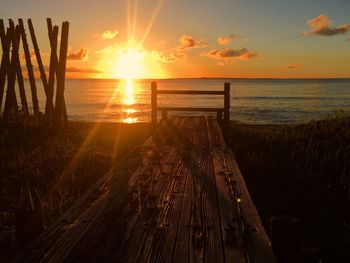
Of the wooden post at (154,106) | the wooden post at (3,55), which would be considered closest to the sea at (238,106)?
the wooden post at (154,106)

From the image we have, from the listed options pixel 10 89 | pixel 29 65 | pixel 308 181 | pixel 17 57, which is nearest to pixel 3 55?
pixel 17 57

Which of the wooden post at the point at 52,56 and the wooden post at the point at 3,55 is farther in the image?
the wooden post at the point at 3,55

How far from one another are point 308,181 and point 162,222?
16.8 ft

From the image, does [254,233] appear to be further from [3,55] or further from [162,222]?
[3,55]

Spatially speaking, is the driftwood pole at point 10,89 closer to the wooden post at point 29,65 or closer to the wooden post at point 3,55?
the wooden post at point 3,55

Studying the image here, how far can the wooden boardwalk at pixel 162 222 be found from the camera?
8.48 ft

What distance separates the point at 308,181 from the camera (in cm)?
724

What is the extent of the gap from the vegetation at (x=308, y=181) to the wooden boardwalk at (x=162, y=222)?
3.58ft

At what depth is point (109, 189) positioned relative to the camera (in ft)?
13.7

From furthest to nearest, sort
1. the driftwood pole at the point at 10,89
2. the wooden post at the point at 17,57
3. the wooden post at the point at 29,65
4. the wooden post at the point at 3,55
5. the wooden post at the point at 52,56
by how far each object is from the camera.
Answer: the wooden post at the point at 29,65, the wooden post at the point at 17,57, the wooden post at the point at 3,55, the wooden post at the point at 52,56, the driftwood pole at the point at 10,89

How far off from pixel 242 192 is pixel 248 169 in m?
4.20

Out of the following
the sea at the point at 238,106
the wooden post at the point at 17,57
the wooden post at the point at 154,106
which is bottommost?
the sea at the point at 238,106

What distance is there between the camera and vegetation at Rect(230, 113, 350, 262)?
16.8 feet

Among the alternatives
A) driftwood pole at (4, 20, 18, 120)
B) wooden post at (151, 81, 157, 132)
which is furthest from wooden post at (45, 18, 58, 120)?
wooden post at (151, 81, 157, 132)
